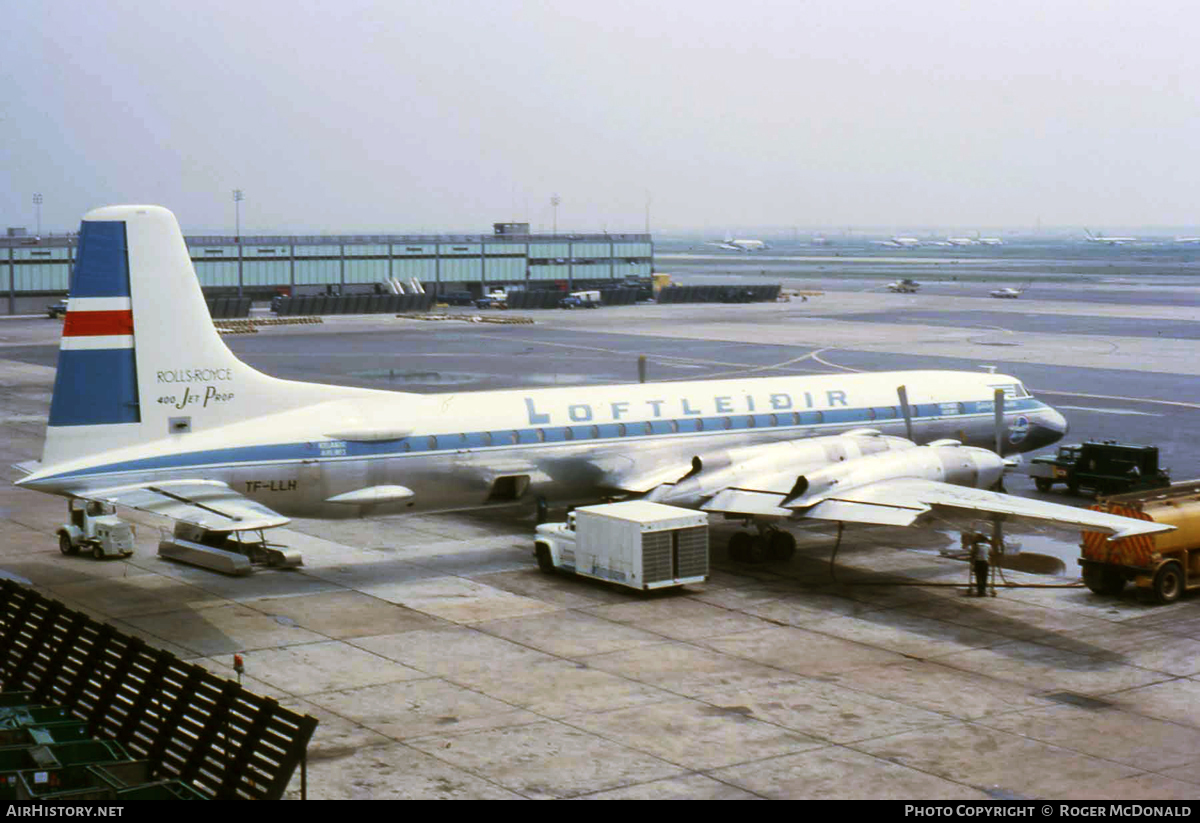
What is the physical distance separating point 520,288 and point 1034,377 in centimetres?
7648

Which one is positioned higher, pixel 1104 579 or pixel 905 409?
pixel 905 409

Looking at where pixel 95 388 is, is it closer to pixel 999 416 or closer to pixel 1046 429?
pixel 999 416

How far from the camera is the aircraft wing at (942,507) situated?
24406 millimetres

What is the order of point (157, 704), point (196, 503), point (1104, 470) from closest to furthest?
point (157, 704), point (196, 503), point (1104, 470)

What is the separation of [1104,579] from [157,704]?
18667 mm

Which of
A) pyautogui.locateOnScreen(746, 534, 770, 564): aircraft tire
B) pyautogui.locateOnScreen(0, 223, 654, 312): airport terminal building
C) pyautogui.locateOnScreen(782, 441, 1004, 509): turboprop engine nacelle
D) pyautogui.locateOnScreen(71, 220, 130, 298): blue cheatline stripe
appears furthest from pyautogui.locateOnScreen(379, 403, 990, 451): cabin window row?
pyautogui.locateOnScreen(0, 223, 654, 312): airport terminal building

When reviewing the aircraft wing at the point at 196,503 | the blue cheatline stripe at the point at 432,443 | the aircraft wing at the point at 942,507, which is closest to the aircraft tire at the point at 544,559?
the blue cheatline stripe at the point at 432,443

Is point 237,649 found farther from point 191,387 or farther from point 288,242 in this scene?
point 288,242

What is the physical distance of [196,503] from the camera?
78.6ft

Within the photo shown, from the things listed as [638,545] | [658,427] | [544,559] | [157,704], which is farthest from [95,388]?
[658,427]

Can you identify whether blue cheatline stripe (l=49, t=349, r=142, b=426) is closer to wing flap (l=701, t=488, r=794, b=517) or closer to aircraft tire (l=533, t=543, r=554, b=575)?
aircraft tire (l=533, t=543, r=554, b=575)

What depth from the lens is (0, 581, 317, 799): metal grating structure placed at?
15.1 meters

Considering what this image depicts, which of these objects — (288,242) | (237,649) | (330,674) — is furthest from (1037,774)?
(288,242)

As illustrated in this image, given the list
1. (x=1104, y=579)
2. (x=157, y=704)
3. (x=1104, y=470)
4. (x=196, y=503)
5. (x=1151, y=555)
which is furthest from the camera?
(x=1104, y=470)
